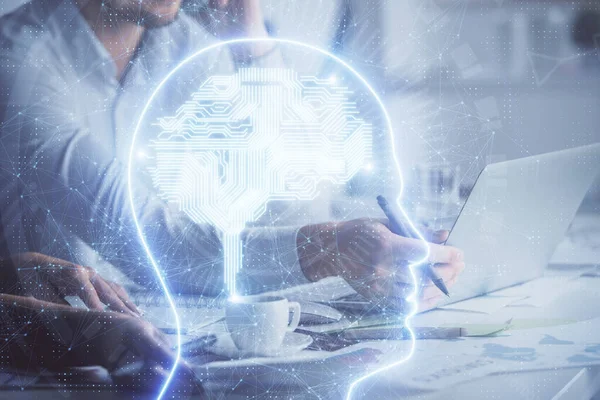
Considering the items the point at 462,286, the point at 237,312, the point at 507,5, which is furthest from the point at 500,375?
the point at 507,5

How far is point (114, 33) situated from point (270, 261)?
0.42 m

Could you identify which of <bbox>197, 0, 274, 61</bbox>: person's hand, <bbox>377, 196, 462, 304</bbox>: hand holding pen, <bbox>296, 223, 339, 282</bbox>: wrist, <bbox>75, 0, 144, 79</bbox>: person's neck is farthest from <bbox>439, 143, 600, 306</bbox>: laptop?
<bbox>75, 0, 144, 79</bbox>: person's neck

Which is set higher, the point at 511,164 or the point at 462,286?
the point at 511,164

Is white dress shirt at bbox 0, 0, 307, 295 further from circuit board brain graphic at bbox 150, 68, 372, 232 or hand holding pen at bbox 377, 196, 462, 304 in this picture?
hand holding pen at bbox 377, 196, 462, 304

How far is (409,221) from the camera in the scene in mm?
863

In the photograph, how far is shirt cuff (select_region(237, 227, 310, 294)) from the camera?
86 centimetres

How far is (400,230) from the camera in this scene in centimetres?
86

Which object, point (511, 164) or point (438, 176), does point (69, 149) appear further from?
point (511, 164)

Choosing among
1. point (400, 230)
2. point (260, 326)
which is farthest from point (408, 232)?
point (260, 326)

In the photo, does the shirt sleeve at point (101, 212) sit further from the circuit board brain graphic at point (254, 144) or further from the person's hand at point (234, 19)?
the person's hand at point (234, 19)

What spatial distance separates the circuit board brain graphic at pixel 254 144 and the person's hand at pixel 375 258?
0.07 m

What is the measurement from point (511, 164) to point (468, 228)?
12 centimetres

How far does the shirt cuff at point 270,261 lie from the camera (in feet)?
2.81

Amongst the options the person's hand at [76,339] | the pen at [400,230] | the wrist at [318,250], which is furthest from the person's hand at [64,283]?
the pen at [400,230]
